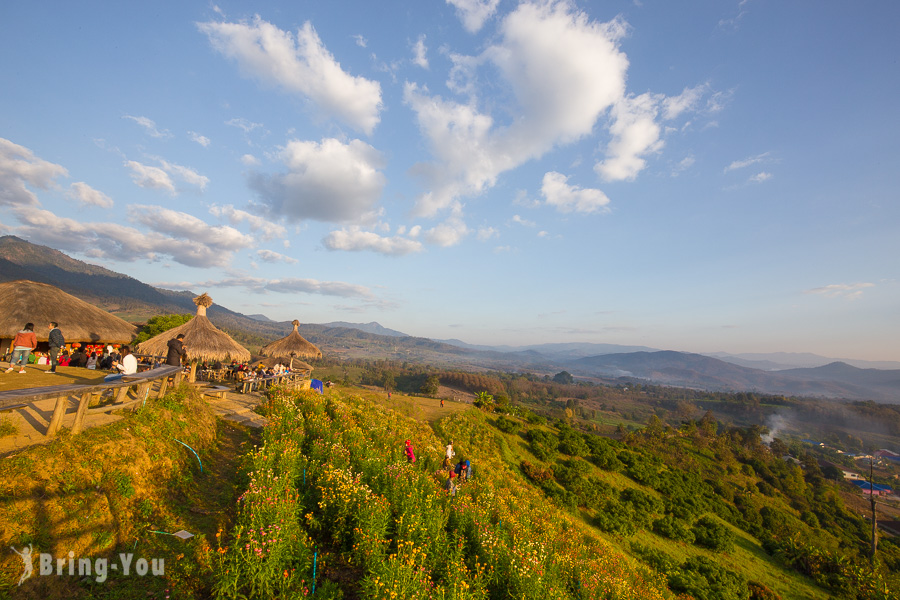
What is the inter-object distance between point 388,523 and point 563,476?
700 inches

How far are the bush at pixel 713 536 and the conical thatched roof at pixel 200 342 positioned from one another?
95.2 ft

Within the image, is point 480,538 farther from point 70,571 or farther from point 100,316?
point 100,316

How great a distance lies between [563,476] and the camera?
21141 millimetres

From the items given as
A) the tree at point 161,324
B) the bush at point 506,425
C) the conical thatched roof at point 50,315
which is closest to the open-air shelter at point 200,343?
the conical thatched roof at point 50,315

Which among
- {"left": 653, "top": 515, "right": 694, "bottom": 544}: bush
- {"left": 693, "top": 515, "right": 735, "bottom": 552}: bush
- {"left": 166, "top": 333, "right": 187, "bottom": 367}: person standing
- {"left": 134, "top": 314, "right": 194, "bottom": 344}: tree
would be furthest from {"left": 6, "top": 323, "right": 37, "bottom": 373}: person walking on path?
{"left": 693, "top": 515, "right": 735, "bottom": 552}: bush

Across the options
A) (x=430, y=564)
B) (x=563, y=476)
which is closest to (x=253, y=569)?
(x=430, y=564)

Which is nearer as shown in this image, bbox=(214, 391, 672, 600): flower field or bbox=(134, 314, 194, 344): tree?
bbox=(214, 391, 672, 600): flower field

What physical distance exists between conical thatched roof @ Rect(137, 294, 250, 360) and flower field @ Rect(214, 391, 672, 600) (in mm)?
11307

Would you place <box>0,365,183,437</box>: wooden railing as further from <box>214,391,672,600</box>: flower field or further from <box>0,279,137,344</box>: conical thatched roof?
<box>0,279,137,344</box>: conical thatched roof

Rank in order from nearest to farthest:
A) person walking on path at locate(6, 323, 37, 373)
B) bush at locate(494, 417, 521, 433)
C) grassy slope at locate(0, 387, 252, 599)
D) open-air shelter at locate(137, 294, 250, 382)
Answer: grassy slope at locate(0, 387, 252, 599) → person walking on path at locate(6, 323, 37, 373) → open-air shelter at locate(137, 294, 250, 382) → bush at locate(494, 417, 521, 433)

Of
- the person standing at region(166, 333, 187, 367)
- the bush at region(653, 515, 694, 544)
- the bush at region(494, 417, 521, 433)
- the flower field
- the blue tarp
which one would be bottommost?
the blue tarp

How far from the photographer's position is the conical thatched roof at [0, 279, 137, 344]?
16625 mm

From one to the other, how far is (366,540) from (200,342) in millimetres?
17703

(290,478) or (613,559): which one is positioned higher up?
(290,478)
